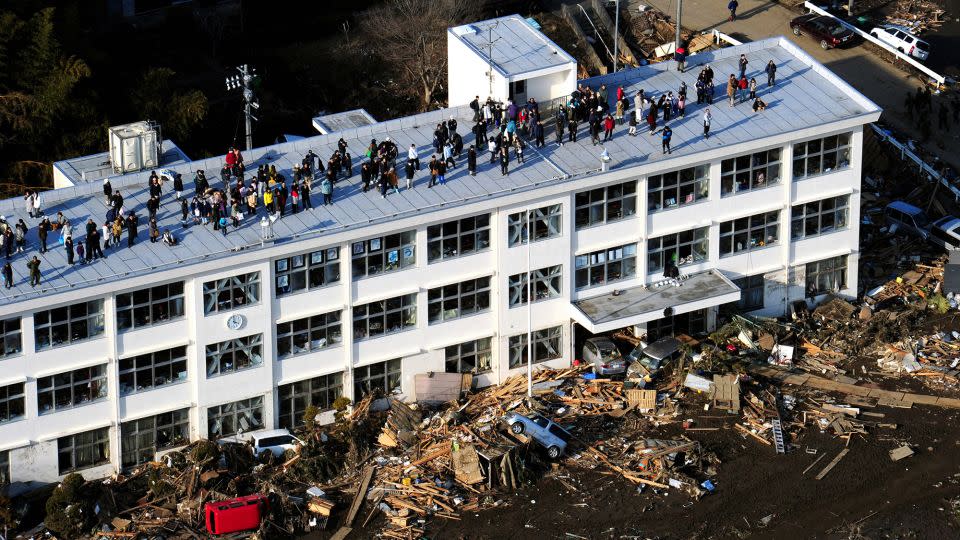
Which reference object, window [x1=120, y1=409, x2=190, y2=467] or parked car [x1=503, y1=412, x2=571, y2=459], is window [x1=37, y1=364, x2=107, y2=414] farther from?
parked car [x1=503, y1=412, x2=571, y2=459]

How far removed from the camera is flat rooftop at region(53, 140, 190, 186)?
314ft

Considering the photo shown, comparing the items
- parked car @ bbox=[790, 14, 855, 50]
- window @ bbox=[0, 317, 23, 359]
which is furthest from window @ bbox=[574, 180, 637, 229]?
parked car @ bbox=[790, 14, 855, 50]

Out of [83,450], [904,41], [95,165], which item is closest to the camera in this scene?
[83,450]

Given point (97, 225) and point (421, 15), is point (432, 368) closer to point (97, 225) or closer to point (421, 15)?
point (97, 225)

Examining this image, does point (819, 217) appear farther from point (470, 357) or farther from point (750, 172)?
point (470, 357)

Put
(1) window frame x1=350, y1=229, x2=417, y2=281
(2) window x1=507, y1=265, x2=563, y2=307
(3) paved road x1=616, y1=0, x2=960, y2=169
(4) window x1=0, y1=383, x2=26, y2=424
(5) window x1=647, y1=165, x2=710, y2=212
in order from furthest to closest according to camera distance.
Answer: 1. (3) paved road x1=616, y1=0, x2=960, y2=169
2. (5) window x1=647, y1=165, x2=710, y2=212
3. (2) window x1=507, y1=265, x2=563, y2=307
4. (1) window frame x1=350, y1=229, x2=417, y2=281
5. (4) window x1=0, y1=383, x2=26, y2=424

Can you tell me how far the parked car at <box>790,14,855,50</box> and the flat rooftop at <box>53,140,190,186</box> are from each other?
156 feet

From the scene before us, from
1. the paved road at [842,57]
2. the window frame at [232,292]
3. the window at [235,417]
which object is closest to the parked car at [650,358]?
the window at [235,417]

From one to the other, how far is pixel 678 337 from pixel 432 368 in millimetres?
12463

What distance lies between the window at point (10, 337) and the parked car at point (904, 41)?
62.7m

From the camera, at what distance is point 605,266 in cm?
9800

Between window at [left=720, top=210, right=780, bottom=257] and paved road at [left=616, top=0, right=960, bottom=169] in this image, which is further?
paved road at [left=616, top=0, right=960, bottom=169]

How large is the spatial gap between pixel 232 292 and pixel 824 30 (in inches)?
2067

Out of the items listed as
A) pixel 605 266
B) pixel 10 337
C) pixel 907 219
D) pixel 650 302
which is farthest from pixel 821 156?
pixel 10 337
